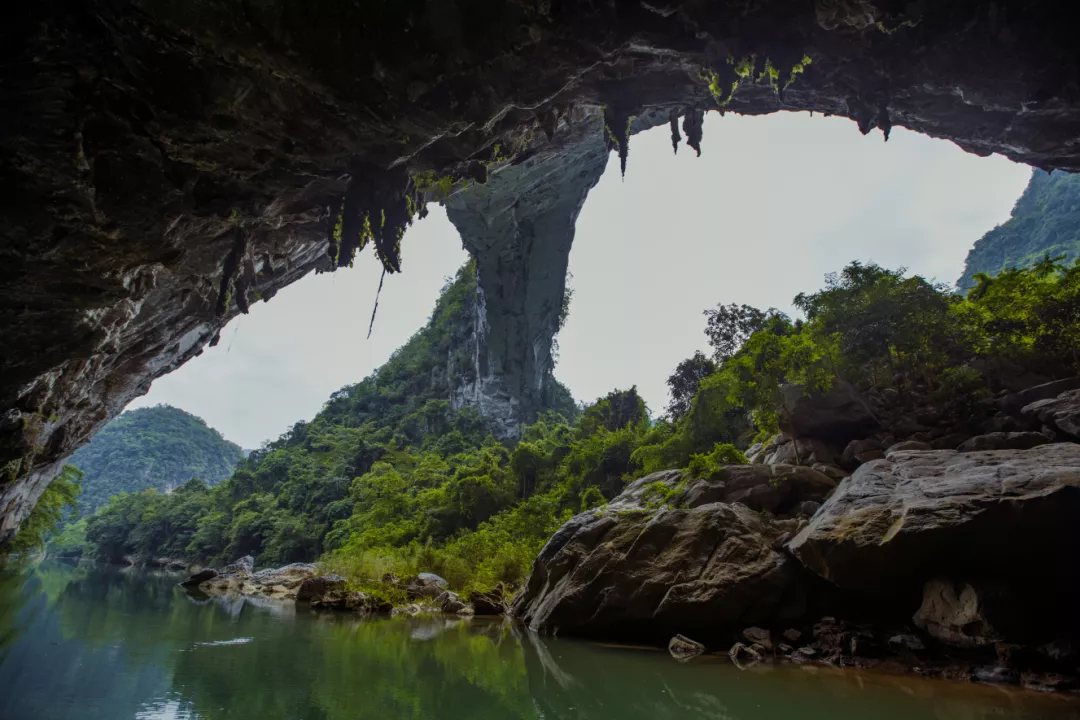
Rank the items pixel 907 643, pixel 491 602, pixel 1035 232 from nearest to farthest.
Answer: pixel 907 643 → pixel 491 602 → pixel 1035 232

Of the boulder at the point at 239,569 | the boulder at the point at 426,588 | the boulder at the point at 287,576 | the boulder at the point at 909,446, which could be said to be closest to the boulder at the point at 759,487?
the boulder at the point at 909,446

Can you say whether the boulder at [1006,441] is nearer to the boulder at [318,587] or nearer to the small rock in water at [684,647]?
the small rock in water at [684,647]

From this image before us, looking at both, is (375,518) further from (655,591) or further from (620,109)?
(620,109)

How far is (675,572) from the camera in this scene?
340 inches

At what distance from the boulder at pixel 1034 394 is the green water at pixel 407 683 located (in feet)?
18.5

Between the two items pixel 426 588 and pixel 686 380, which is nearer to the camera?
pixel 426 588

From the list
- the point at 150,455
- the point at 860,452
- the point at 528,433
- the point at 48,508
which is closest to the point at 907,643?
the point at 860,452

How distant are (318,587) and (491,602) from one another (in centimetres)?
554

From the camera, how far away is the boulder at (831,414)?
35.0ft

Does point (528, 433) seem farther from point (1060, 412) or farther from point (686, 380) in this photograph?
point (1060, 412)

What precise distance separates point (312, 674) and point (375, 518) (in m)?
21.1

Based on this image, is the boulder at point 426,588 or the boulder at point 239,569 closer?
the boulder at point 426,588

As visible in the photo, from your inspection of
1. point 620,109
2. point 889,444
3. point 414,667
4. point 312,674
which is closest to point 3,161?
point 312,674

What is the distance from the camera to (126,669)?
5863mm
